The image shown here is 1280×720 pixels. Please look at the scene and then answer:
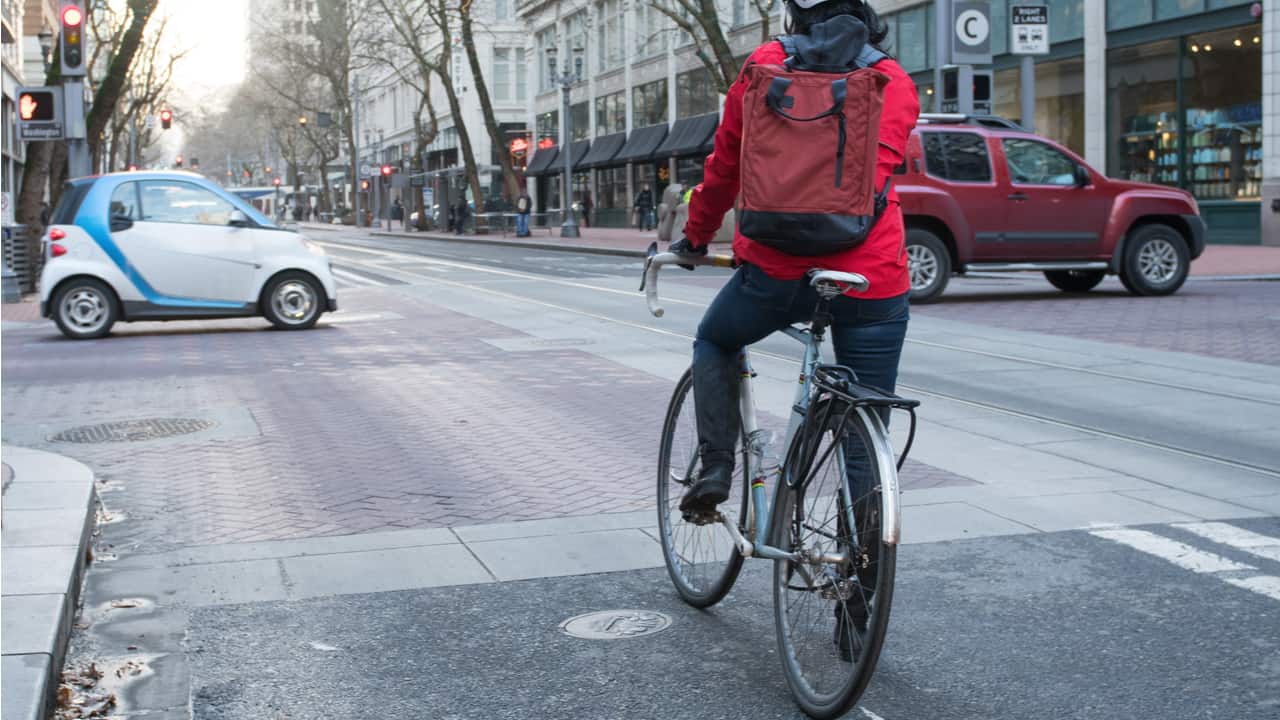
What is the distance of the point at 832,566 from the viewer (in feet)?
12.5

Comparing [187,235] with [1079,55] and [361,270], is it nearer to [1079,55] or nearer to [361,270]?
[361,270]

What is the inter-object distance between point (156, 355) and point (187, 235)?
2.01 metres

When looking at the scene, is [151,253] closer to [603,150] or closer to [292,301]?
[292,301]

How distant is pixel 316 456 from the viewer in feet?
26.4

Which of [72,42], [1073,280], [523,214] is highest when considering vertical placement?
[72,42]

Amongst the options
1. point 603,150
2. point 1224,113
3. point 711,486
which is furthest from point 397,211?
point 711,486

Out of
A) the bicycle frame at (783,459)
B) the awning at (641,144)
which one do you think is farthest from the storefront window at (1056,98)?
the bicycle frame at (783,459)

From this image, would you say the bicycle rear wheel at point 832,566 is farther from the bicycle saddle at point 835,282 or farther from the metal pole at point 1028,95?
the metal pole at point 1028,95

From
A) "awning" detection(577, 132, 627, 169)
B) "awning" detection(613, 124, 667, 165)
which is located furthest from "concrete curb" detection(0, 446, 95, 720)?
"awning" detection(577, 132, 627, 169)

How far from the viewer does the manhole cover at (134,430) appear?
28.7 ft

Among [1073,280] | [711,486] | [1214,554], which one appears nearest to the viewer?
[711,486]

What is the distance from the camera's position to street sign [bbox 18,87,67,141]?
20.0m

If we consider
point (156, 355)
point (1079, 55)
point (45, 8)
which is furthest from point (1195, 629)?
point (45, 8)

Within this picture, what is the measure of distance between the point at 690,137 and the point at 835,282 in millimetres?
49144
